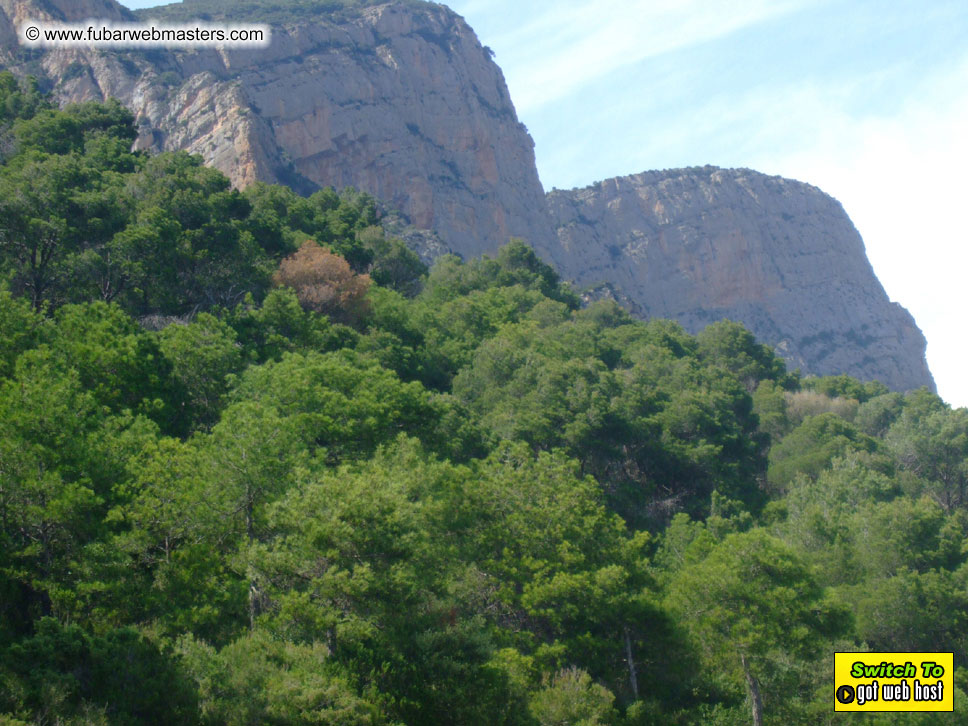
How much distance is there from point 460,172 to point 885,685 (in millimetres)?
87692

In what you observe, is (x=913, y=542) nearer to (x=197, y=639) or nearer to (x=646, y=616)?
(x=646, y=616)

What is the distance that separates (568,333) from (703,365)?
11188 mm

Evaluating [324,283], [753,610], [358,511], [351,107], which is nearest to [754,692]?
[753,610]

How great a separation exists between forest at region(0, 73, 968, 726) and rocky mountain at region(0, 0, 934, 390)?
38789 mm

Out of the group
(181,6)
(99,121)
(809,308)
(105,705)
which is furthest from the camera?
Answer: (809,308)

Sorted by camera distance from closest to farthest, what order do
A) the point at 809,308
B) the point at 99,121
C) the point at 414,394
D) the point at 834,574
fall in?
the point at 414,394 < the point at 834,574 < the point at 99,121 < the point at 809,308

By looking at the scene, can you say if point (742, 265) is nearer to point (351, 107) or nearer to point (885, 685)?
point (351, 107)

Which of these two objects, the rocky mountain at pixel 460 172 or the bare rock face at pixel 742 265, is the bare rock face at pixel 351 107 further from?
the bare rock face at pixel 742 265

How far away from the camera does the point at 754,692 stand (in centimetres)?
2462

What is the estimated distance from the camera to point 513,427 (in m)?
36.0

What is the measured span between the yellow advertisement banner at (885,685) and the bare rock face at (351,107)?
62146 mm

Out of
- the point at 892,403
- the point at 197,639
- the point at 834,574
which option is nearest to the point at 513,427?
the point at 834,574

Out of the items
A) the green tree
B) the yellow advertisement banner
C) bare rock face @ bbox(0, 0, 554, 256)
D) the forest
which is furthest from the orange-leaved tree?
bare rock face @ bbox(0, 0, 554, 256)

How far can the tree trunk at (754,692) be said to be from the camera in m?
24.4
